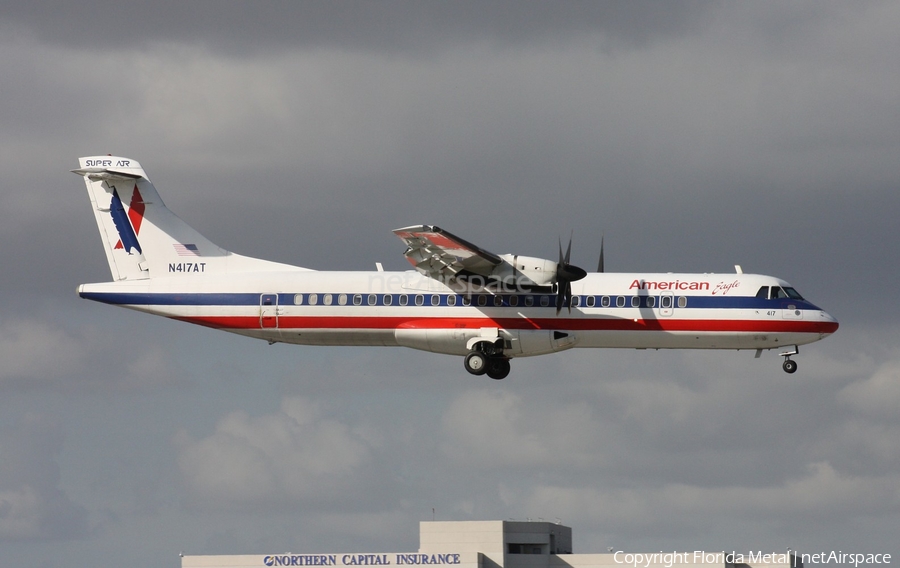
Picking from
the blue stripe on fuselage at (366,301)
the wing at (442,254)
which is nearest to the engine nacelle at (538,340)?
the blue stripe on fuselage at (366,301)

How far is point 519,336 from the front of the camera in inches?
1620

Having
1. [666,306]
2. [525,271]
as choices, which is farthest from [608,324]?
[525,271]

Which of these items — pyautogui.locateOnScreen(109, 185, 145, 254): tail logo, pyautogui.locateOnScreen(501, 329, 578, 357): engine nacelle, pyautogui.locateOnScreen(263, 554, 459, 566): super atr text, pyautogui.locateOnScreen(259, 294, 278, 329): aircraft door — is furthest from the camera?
pyautogui.locateOnScreen(263, 554, 459, 566): super atr text

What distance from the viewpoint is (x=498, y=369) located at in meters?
42.7

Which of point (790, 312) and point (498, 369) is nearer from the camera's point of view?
point (790, 312)

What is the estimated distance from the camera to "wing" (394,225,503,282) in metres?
38.9

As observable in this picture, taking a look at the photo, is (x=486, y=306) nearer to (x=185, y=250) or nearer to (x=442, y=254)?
(x=442, y=254)

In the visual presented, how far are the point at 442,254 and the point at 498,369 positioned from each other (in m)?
Answer: 4.89

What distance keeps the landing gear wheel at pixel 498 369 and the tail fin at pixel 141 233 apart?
787 cm

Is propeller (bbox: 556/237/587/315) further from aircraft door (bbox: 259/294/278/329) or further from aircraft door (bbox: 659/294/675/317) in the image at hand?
aircraft door (bbox: 259/294/278/329)

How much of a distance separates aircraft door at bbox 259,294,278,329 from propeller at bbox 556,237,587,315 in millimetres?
9410

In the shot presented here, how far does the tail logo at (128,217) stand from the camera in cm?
4459

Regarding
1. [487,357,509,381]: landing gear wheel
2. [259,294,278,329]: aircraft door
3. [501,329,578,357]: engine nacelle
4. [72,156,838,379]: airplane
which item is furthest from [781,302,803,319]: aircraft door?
[259,294,278,329]: aircraft door

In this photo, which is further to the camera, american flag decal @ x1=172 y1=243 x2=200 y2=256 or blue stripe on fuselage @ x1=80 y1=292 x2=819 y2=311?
american flag decal @ x1=172 y1=243 x2=200 y2=256
